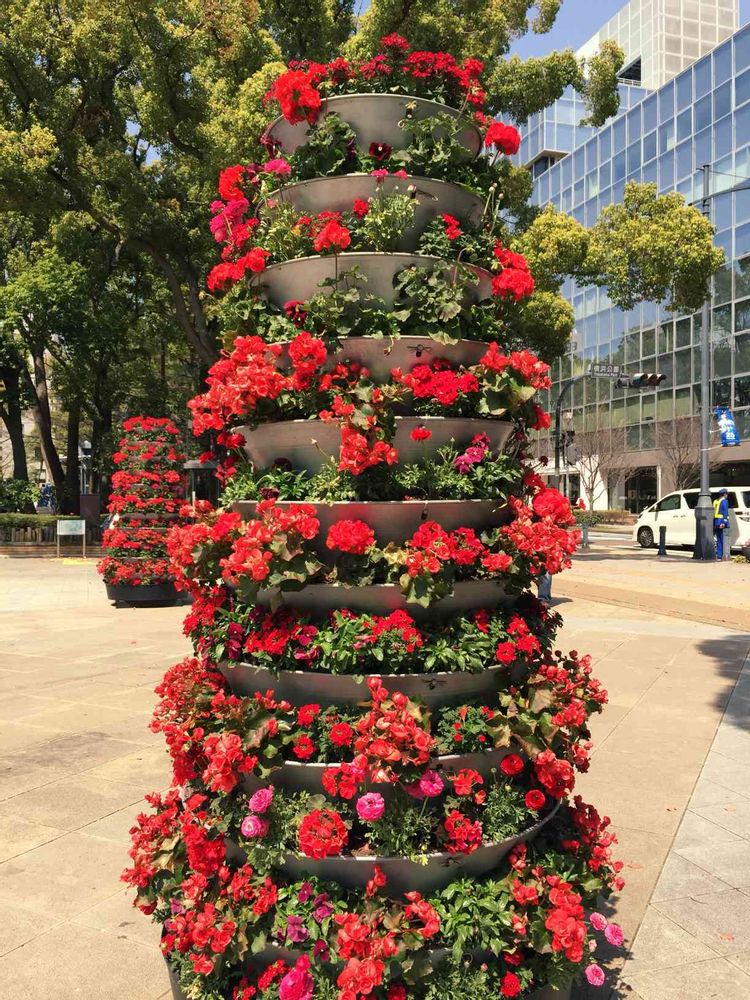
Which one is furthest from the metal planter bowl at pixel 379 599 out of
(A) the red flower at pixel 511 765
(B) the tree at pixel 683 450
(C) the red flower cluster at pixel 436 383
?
(B) the tree at pixel 683 450

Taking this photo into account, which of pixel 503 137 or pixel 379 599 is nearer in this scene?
pixel 379 599

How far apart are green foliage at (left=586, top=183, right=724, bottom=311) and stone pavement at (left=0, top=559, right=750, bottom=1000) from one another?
11.5m

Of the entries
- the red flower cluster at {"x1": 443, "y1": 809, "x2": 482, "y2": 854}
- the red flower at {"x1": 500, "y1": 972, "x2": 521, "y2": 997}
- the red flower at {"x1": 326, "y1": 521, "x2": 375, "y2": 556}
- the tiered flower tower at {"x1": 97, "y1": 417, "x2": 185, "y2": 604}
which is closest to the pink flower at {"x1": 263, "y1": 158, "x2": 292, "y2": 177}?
the red flower at {"x1": 326, "y1": 521, "x2": 375, "y2": 556}

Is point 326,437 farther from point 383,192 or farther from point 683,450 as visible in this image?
point 683,450

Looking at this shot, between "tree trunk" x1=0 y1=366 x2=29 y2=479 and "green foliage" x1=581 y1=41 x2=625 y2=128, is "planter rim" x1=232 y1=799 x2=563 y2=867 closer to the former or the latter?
"green foliage" x1=581 y1=41 x2=625 y2=128

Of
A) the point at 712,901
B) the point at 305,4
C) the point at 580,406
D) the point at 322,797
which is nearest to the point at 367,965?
the point at 322,797

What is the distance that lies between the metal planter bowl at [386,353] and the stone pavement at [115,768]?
260 cm

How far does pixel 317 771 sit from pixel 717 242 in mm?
38690

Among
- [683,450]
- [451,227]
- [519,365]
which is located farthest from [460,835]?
[683,450]

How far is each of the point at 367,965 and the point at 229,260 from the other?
8.81ft

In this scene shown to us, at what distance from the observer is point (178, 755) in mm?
2861

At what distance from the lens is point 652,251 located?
65.2ft

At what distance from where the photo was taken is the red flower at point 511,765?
273cm

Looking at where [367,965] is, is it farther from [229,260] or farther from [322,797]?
[229,260]
